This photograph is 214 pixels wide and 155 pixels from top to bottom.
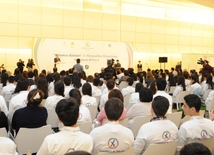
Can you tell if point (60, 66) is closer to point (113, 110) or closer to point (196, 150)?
point (113, 110)

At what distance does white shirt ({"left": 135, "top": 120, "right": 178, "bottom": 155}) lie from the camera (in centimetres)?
251

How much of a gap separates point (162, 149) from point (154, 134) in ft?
0.61

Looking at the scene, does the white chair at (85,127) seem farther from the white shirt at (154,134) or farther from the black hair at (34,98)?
the white shirt at (154,134)

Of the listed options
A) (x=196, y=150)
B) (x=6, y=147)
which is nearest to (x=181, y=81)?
(x=6, y=147)

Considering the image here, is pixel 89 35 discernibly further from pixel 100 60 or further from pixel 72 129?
pixel 72 129

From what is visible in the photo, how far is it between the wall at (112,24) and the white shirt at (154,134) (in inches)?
508

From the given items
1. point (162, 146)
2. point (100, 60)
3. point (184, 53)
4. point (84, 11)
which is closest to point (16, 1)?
point (84, 11)

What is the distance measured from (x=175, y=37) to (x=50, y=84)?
15.3 meters

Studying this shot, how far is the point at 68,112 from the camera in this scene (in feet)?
7.13

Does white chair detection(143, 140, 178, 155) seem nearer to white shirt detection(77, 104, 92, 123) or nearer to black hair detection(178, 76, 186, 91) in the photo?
white shirt detection(77, 104, 92, 123)

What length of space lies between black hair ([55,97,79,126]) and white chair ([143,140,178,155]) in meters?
0.80

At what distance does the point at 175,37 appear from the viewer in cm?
1952

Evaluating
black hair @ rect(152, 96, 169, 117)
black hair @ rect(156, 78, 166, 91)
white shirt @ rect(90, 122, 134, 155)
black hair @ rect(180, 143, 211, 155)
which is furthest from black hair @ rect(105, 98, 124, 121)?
black hair @ rect(156, 78, 166, 91)

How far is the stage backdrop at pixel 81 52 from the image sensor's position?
13.7 meters
